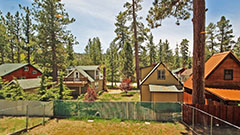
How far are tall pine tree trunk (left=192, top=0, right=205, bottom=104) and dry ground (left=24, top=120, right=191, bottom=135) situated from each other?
9.28ft

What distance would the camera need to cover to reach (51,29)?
1853 cm

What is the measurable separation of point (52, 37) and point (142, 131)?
19.5 m

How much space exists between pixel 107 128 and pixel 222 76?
12.0 meters

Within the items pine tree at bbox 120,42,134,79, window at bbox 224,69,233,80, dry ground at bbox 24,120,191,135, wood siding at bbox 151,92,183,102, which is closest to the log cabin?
dry ground at bbox 24,120,191,135

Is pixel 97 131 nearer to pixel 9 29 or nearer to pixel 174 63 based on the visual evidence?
pixel 9 29

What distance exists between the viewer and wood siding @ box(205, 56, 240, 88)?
11422mm

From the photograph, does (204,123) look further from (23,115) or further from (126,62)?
(126,62)

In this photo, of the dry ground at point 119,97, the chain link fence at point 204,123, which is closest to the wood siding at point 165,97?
the chain link fence at point 204,123

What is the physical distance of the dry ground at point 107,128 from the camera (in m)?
7.85

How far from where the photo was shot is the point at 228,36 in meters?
29.1

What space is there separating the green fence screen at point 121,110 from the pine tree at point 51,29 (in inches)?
479

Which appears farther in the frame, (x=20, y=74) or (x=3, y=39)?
(x=3, y=39)

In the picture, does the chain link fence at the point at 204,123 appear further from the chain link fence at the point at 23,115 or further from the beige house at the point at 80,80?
the beige house at the point at 80,80

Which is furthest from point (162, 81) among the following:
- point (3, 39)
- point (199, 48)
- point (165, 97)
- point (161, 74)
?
point (3, 39)
